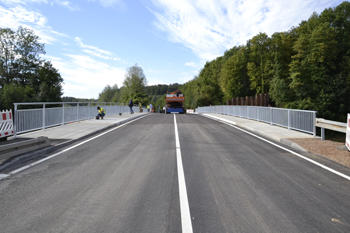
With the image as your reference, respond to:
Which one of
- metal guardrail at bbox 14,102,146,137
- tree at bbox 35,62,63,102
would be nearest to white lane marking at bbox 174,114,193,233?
metal guardrail at bbox 14,102,146,137

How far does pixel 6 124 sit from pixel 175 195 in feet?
27.1

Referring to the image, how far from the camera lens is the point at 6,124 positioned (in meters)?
9.53

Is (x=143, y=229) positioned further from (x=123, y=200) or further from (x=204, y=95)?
(x=204, y=95)

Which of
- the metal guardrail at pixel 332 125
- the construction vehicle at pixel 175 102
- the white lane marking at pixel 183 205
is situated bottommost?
the white lane marking at pixel 183 205

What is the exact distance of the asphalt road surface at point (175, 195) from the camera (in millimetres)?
3492

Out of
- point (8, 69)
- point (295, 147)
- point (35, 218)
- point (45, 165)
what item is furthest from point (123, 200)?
point (8, 69)

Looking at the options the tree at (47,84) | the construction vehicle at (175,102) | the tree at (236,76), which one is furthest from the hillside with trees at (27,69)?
the tree at (236,76)

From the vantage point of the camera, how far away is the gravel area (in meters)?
7.39

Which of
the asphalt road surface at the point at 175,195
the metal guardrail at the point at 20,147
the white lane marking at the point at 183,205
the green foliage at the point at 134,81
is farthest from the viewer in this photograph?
the green foliage at the point at 134,81

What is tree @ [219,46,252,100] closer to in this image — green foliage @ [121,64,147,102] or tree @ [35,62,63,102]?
green foliage @ [121,64,147,102]

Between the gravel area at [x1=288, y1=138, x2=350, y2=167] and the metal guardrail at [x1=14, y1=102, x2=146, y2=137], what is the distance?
425 inches

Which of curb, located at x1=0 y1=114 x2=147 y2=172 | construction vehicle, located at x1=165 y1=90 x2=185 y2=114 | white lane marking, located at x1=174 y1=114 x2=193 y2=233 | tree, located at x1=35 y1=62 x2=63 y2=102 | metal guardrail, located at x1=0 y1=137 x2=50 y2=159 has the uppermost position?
tree, located at x1=35 y1=62 x2=63 y2=102

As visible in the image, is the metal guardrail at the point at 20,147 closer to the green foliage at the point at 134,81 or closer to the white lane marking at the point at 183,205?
the white lane marking at the point at 183,205

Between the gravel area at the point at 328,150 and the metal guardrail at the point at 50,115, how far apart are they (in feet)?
35.5
